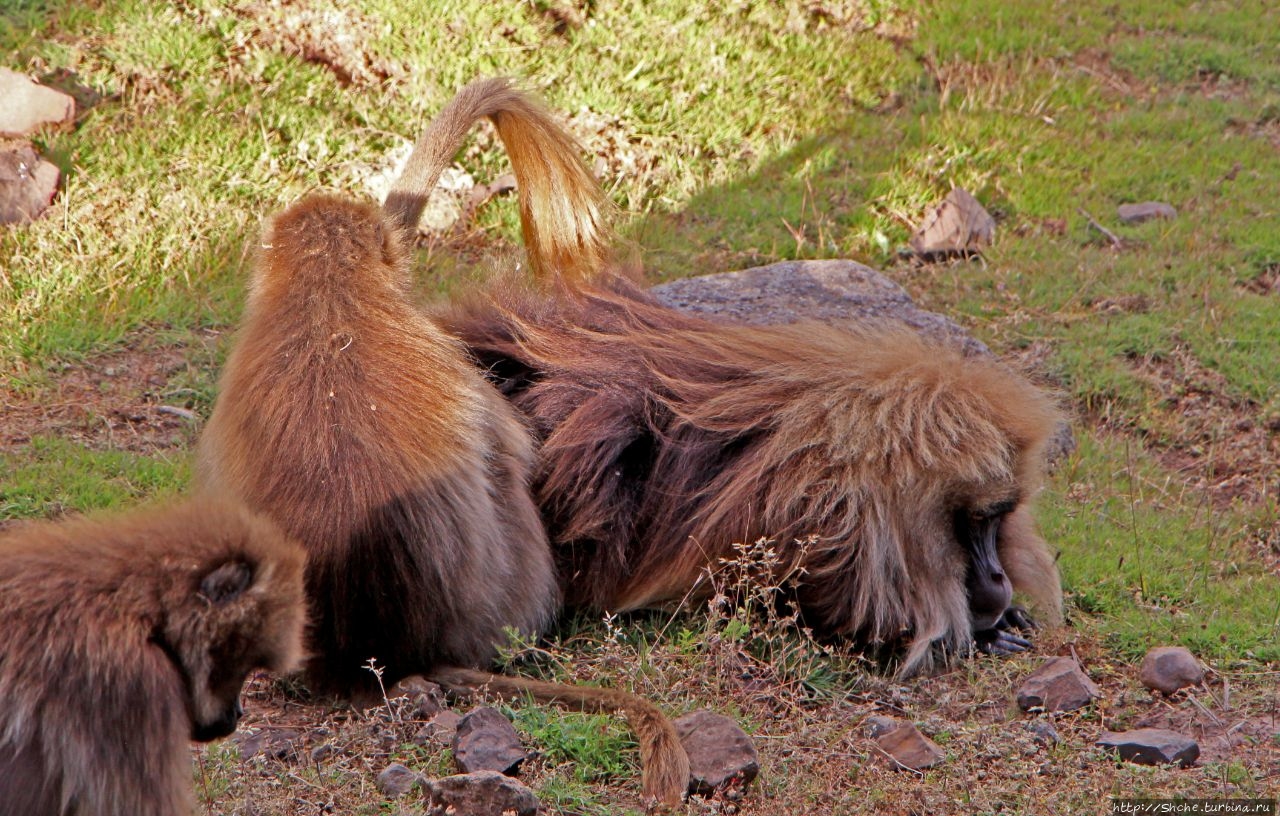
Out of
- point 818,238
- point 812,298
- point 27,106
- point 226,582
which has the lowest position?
point 226,582

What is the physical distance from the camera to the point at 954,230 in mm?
8516

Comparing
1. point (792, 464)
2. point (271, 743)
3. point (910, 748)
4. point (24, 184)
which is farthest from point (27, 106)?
point (910, 748)

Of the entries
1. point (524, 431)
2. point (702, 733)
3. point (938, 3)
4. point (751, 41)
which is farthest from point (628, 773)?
point (938, 3)

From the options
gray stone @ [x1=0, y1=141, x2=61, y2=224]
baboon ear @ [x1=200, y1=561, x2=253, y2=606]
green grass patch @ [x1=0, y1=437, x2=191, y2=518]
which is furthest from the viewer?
gray stone @ [x1=0, y1=141, x2=61, y2=224]

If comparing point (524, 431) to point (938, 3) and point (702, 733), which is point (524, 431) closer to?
point (702, 733)

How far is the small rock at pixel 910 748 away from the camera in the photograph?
4188 millimetres

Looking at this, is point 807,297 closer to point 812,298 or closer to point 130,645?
point 812,298

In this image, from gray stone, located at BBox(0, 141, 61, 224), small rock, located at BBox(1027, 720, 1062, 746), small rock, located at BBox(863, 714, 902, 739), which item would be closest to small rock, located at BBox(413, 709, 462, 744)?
small rock, located at BBox(863, 714, 902, 739)

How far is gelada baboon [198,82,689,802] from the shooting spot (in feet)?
13.7

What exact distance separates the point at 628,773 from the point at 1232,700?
6.77 feet

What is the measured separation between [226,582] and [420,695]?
3.58 ft

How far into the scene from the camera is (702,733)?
A: 4.07m

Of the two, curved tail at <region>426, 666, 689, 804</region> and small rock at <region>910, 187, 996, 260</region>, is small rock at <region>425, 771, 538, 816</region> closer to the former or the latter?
curved tail at <region>426, 666, 689, 804</region>

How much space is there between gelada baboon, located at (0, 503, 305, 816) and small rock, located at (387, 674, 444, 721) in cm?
79
